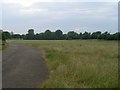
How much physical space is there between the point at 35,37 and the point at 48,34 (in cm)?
1002

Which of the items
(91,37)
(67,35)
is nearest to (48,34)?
(67,35)

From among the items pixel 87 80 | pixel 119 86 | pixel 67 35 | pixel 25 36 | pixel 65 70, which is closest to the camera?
pixel 119 86

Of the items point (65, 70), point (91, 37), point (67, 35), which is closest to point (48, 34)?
point (67, 35)

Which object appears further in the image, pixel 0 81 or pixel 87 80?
pixel 0 81

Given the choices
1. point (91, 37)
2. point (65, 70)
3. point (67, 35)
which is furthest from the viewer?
point (67, 35)

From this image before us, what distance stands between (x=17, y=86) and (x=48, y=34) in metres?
138

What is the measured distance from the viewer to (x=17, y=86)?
9172 mm

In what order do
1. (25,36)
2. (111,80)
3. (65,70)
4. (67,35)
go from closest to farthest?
(111,80)
(65,70)
(67,35)
(25,36)

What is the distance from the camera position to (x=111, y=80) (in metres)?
8.76

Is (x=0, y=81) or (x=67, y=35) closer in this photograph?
(x=0, y=81)

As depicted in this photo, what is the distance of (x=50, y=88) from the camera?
26.7 ft

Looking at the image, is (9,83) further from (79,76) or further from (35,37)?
(35,37)

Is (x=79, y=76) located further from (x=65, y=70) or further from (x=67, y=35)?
(x=67, y=35)

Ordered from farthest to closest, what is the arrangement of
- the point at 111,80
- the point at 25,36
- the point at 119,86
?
the point at 25,36
the point at 111,80
the point at 119,86
